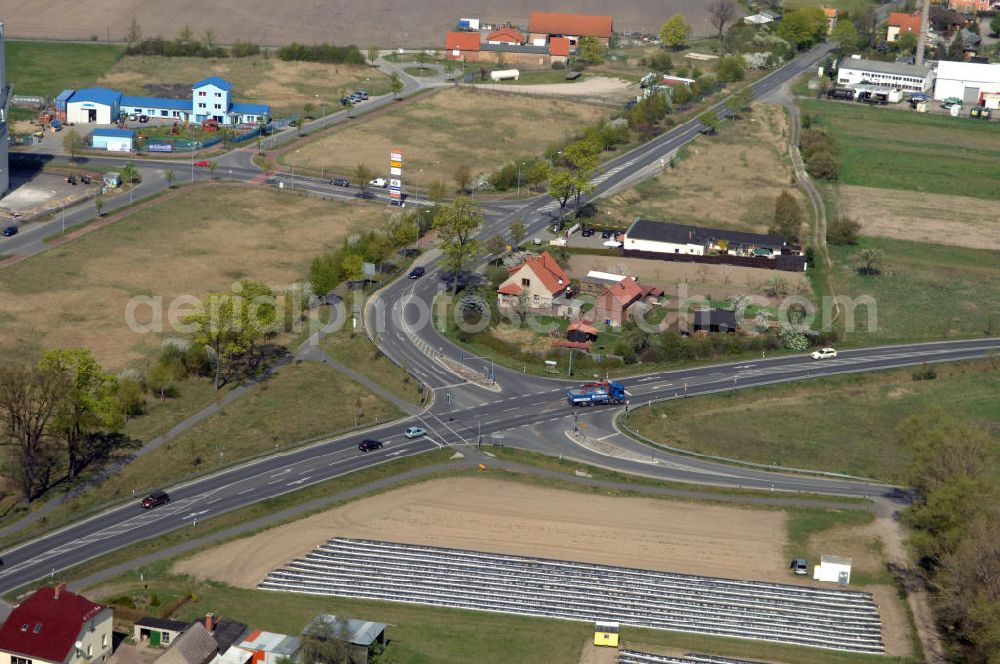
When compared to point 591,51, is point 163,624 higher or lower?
lower

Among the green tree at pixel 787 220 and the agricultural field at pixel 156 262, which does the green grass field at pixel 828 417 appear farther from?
the agricultural field at pixel 156 262

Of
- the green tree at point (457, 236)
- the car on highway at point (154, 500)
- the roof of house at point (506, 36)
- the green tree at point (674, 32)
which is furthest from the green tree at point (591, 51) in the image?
the car on highway at point (154, 500)

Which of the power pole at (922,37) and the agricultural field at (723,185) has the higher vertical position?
the power pole at (922,37)

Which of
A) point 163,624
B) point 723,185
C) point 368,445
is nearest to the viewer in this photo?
point 163,624

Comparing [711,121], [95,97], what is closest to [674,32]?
[711,121]

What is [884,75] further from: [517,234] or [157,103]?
[157,103]

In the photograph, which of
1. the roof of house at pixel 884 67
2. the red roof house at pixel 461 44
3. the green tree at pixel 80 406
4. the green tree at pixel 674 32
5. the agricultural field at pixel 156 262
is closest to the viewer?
the green tree at pixel 80 406
